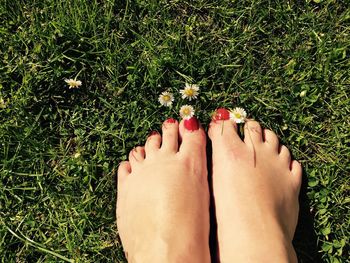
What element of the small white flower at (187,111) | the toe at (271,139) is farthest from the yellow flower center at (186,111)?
the toe at (271,139)

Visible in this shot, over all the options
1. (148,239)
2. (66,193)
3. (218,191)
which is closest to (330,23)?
(218,191)

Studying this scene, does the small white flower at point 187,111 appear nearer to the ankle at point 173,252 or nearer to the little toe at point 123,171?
the little toe at point 123,171

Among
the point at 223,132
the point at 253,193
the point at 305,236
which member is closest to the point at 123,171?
the point at 223,132

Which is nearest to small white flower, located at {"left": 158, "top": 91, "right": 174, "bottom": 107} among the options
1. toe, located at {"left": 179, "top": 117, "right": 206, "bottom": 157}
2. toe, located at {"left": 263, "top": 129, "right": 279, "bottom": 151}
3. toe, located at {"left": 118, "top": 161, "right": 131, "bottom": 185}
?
toe, located at {"left": 179, "top": 117, "right": 206, "bottom": 157}

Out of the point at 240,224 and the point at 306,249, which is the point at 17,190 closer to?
the point at 240,224

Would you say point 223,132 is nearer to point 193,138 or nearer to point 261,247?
point 193,138

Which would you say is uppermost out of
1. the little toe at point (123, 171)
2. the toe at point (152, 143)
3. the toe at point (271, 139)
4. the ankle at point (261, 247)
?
the toe at point (271, 139)

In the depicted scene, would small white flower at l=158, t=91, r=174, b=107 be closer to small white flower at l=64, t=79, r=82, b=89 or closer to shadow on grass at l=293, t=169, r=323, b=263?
small white flower at l=64, t=79, r=82, b=89

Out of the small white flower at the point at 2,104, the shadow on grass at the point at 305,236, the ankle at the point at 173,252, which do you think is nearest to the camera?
the ankle at the point at 173,252
